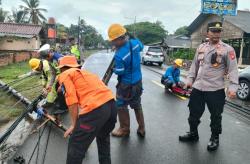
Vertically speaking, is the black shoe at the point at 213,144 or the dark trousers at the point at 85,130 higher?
the dark trousers at the point at 85,130

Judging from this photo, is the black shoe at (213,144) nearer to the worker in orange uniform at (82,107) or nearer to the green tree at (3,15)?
the worker in orange uniform at (82,107)

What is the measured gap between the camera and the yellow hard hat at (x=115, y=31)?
5.04m

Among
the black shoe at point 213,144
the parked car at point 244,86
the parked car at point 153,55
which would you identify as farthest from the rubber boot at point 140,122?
Result: the parked car at point 153,55

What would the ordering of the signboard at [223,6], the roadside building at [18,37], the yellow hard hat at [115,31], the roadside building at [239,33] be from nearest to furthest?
the yellow hard hat at [115,31] → the signboard at [223,6] → the roadside building at [239,33] → the roadside building at [18,37]

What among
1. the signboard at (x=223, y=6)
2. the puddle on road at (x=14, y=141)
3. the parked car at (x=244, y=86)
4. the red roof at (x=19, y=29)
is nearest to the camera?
the puddle on road at (x=14, y=141)

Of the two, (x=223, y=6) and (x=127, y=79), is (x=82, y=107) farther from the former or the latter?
(x=223, y=6)

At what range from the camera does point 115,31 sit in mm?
5086

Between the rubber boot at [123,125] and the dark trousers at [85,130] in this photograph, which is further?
the rubber boot at [123,125]

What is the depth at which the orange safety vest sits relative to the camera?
370 cm

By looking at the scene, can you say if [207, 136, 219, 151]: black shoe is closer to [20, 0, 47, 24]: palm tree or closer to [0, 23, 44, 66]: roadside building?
[0, 23, 44, 66]: roadside building

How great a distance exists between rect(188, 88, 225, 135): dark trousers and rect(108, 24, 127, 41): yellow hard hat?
1603 millimetres

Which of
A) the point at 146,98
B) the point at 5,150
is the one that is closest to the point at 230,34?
the point at 146,98

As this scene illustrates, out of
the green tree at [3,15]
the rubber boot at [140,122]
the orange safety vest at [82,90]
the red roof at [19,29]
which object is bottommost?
the rubber boot at [140,122]

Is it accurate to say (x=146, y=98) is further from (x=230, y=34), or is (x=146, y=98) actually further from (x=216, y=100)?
(x=230, y=34)
